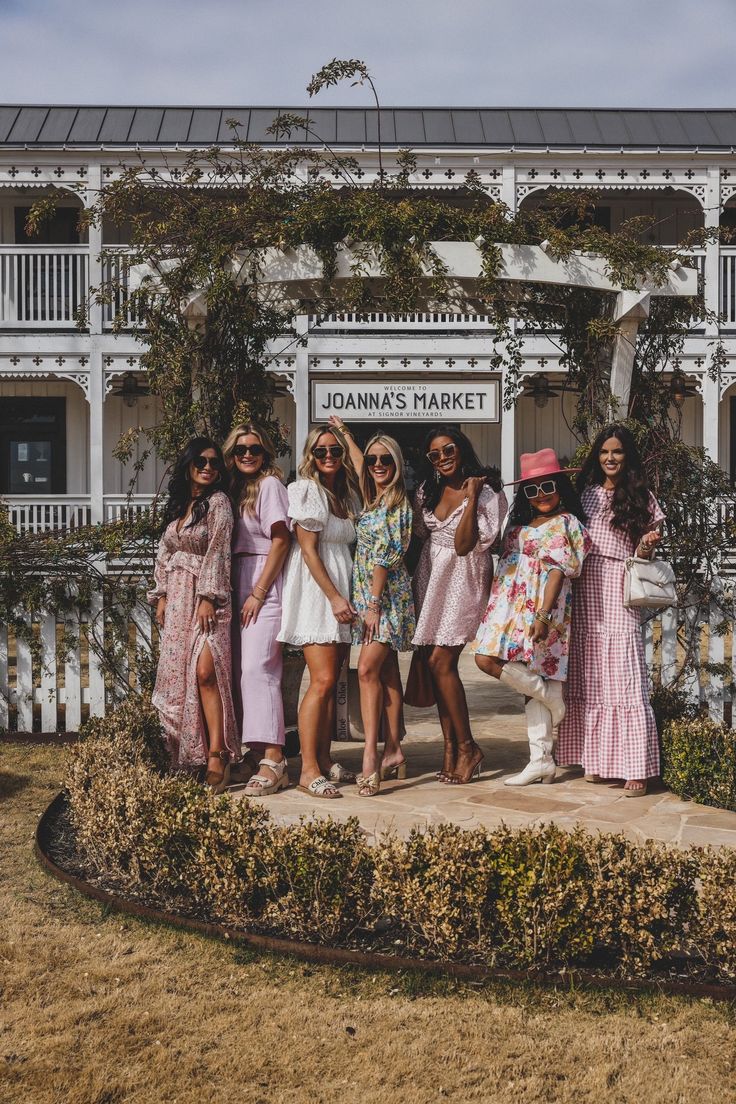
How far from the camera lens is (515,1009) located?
127 inches

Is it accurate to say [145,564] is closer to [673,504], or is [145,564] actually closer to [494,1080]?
[673,504]

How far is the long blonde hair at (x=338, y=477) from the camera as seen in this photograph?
17.4ft

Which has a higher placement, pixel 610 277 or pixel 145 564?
pixel 610 277

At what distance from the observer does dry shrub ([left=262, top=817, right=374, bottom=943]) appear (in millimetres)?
3629

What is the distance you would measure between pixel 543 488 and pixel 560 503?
144 millimetres

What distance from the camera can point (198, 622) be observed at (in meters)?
5.26

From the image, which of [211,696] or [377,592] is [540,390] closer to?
[377,592]

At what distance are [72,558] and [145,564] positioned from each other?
1.54ft

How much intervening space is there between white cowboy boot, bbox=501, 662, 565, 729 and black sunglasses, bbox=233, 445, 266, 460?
1664 millimetres

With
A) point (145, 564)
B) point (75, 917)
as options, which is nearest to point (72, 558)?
point (145, 564)

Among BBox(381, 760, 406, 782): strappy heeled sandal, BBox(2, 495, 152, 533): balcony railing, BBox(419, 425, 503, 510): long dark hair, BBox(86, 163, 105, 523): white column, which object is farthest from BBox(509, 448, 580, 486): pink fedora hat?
BBox(86, 163, 105, 523): white column

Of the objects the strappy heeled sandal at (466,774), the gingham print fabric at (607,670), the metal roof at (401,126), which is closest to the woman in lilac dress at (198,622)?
the strappy heeled sandal at (466,774)

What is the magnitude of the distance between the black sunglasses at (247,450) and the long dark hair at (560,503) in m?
1.35

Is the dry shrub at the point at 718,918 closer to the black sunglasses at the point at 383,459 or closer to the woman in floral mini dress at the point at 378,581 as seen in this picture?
the woman in floral mini dress at the point at 378,581
